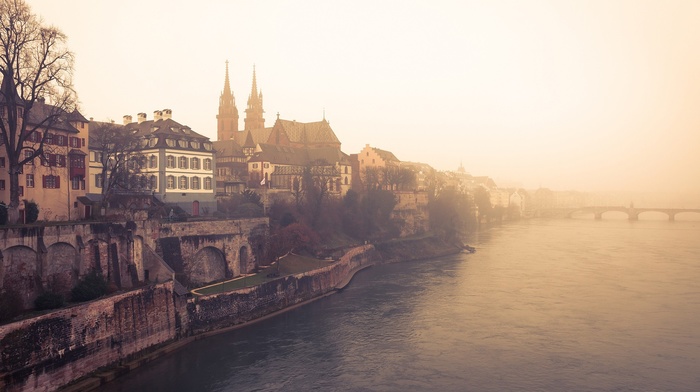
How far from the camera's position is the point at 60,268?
3161cm

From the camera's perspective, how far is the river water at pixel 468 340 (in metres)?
29.5

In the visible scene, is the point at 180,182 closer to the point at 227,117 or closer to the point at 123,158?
the point at 123,158

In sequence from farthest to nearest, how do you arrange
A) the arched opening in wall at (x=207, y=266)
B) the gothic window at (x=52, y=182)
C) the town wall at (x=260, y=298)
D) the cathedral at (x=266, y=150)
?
the cathedral at (x=266, y=150)
the arched opening in wall at (x=207, y=266)
the gothic window at (x=52, y=182)
the town wall at (x=260, y=298)

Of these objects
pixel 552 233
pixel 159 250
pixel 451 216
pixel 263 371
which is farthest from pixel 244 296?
pixel 552 233

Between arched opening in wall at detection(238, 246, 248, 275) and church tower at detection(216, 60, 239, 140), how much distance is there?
218 ft

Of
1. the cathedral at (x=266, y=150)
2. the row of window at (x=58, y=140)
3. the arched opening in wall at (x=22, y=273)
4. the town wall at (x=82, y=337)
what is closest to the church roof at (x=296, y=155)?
the cathedral at (x=266, y=150)

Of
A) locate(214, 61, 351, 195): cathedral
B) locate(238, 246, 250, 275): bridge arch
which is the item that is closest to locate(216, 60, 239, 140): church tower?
locate(214, 61, 351, 195): cathedral

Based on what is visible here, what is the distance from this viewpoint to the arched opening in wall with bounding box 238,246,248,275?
→ 47656 millimetres

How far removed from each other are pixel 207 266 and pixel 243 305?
20.1 feet

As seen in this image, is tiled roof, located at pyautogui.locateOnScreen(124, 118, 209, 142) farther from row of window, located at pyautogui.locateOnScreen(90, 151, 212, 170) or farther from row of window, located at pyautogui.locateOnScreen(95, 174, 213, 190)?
row of window, located at pyautogui.locateOnScreen(95, 174, 213, 190)

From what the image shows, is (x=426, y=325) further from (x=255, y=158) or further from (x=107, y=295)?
(x=255, y=158)

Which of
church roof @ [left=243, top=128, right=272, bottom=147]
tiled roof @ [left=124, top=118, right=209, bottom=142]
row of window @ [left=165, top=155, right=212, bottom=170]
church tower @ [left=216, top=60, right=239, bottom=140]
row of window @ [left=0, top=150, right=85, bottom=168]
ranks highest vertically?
church tower @ [left=216, top=60, right=239, bottom=140]

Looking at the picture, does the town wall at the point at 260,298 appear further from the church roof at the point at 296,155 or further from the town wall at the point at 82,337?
the church roof at the point at 296,155

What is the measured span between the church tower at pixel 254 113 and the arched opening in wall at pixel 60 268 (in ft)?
300
